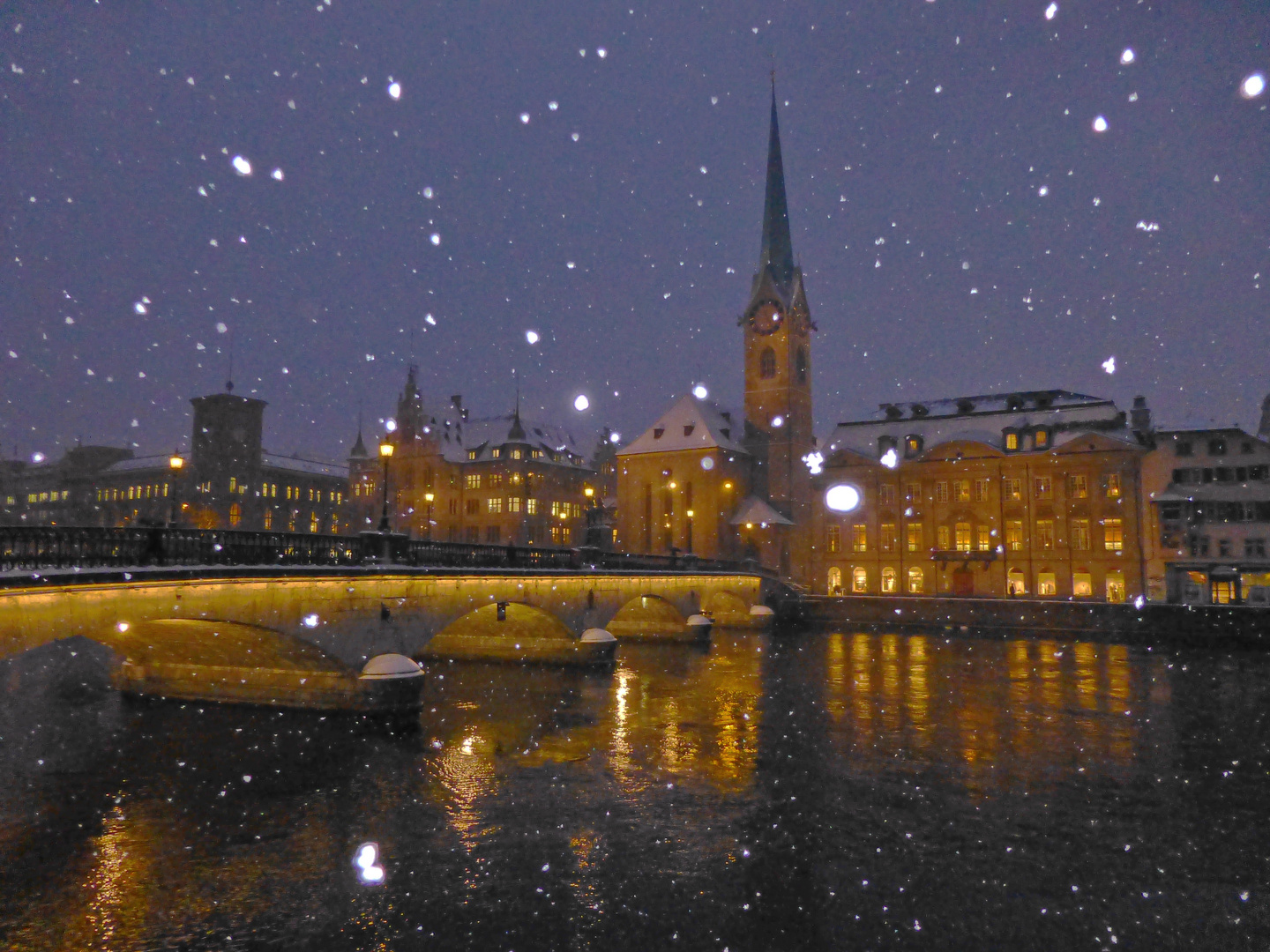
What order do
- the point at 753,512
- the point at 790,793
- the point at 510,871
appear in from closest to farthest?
the point at 510,871 < the point at 790,793 < the point at 753,512

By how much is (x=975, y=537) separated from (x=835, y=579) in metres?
11.8

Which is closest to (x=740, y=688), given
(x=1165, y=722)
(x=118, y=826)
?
(x=1165, y=722)

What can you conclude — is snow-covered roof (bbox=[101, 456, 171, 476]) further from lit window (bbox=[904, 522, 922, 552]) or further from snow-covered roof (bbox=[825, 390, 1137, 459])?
lit window (bbox=[904, 522, 922, 552])

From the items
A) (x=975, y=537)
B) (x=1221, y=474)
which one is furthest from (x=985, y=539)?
(x=1221, y=474)

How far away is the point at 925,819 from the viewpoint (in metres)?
15.5

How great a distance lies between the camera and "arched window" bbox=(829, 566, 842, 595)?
236 feet

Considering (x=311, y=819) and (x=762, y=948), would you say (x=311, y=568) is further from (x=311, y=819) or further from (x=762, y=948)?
(x=762, y=948)

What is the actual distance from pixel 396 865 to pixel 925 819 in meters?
9.09

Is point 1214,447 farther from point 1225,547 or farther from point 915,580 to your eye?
point 915,580

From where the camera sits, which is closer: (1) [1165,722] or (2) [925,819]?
(2) [925,819]

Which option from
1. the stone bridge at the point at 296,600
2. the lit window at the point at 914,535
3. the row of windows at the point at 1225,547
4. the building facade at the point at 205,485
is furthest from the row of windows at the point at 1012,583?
the building facade at the point at 205,485

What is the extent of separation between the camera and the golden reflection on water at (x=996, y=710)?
2000cm

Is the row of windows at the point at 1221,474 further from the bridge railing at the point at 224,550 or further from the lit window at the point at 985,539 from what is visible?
the bridge railing at the point at 224,550

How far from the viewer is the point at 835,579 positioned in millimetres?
72438
